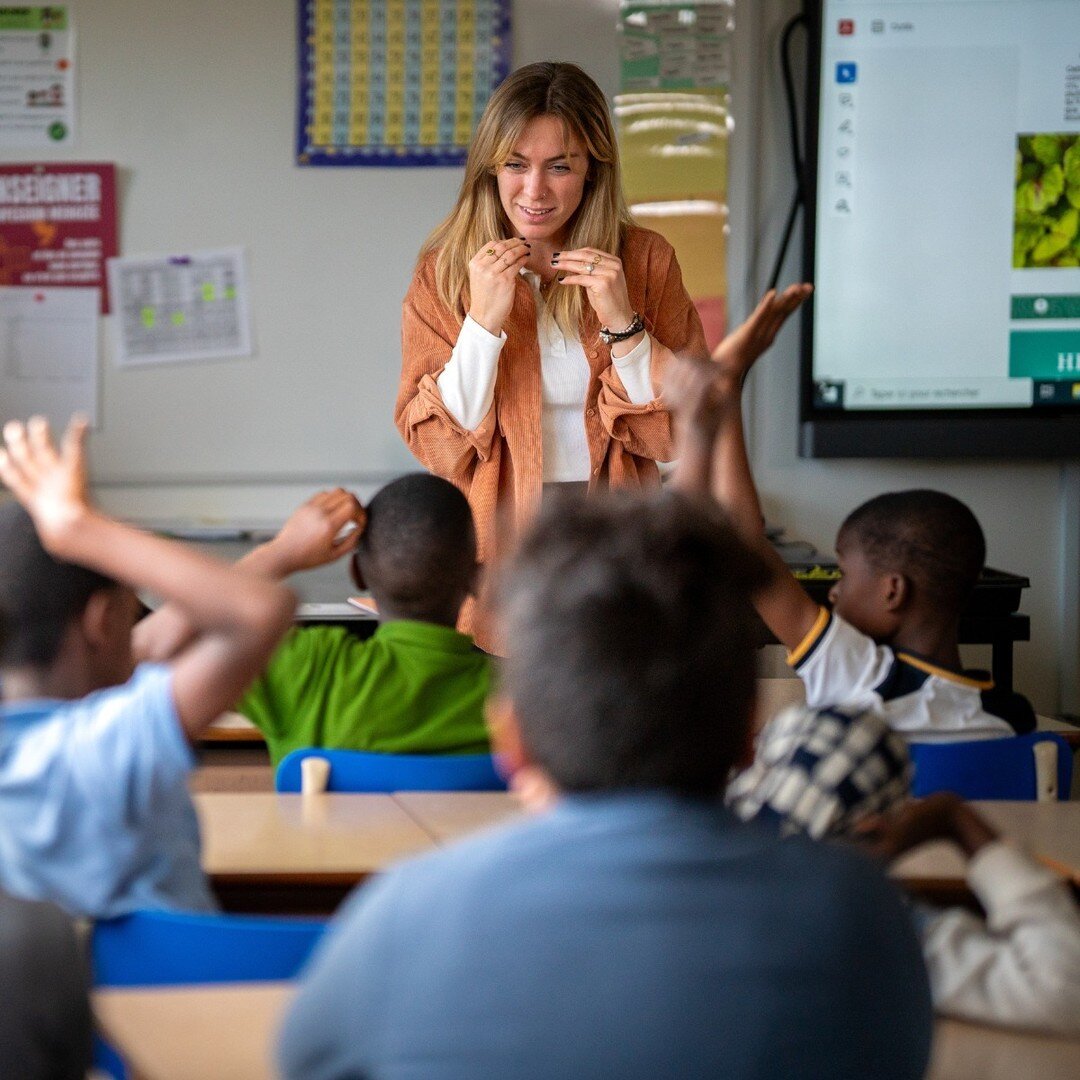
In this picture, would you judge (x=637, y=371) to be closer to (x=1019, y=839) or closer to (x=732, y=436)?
(x=732, y=436)

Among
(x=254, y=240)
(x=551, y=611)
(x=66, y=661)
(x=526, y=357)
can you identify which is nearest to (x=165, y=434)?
(x=254, y=240)

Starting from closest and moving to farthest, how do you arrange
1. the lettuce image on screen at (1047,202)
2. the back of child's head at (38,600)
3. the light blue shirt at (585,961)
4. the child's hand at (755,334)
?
the light blue shirt at (585,961), the back of child's head at (38,600), the child's hand at (755,334), the lettuce image on screen at (1047,202)

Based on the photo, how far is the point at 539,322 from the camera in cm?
260

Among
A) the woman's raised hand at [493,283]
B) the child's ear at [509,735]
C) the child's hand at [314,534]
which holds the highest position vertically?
the woman's raised hand at [493,283]

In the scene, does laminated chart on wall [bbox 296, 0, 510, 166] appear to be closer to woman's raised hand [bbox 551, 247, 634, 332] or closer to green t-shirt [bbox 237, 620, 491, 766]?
woman's raised hand [bbox 551, 247, 634, 332]

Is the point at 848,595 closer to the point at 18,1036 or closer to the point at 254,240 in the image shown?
the point at 18,1036

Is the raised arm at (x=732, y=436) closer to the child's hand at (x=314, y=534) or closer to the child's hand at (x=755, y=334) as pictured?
the child's hand at (x=755, y=334)

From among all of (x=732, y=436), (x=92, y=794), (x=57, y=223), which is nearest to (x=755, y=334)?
Answer: (x=732, y=436)

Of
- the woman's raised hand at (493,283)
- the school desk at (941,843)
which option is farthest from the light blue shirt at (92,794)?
the woman's raised hand at (493,283)

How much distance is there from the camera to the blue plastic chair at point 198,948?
1133 mm

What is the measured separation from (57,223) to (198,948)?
10.7 feet

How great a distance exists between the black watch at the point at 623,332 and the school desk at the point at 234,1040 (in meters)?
1.49

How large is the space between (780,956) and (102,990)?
0.59 metres

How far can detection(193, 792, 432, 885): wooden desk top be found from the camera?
1.48 meters
